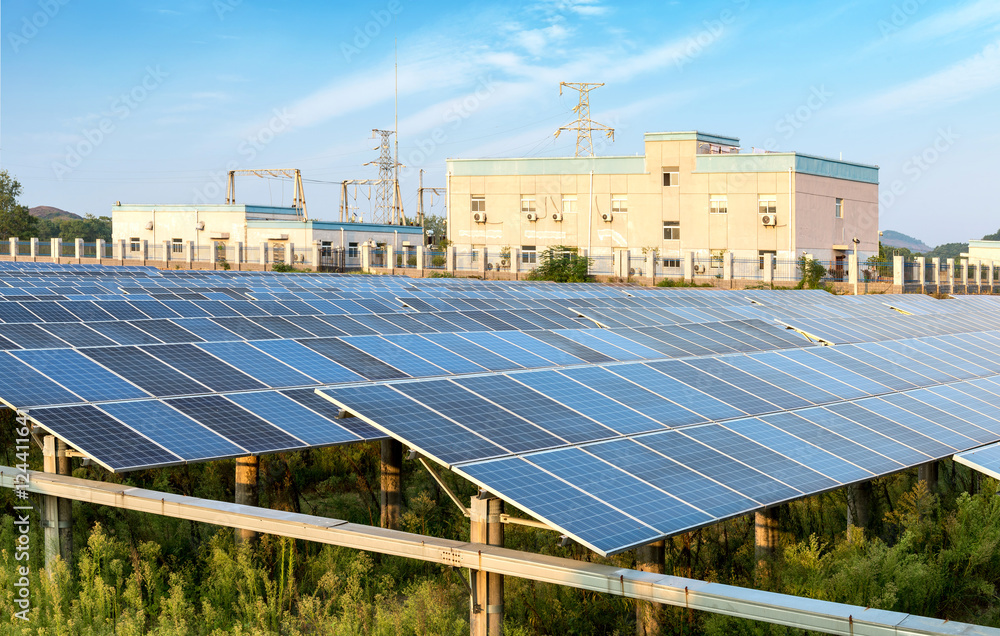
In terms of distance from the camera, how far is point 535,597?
12.6 metres

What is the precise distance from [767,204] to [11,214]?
245 feet

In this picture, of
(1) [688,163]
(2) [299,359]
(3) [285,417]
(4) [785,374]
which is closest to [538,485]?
(3) [285,417]

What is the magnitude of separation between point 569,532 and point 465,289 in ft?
73.0

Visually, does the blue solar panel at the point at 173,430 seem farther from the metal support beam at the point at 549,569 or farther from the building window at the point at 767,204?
the building window at the point at 767,204

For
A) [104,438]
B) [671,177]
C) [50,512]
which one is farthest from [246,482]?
[671,177]

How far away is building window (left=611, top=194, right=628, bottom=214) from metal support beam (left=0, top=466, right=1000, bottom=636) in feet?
192

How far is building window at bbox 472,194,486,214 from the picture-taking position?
7144 centimetres

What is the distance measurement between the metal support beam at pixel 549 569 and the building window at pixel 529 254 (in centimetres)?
5754

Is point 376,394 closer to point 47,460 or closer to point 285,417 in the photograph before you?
point 285,417

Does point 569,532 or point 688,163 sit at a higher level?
point 688,163

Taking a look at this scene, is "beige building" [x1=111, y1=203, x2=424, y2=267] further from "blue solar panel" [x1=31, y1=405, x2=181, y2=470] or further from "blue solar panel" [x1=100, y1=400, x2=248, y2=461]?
"blue solar panel" [x1=31, y1=405, x2=181, y2=470]

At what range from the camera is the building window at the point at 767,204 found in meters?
62.5

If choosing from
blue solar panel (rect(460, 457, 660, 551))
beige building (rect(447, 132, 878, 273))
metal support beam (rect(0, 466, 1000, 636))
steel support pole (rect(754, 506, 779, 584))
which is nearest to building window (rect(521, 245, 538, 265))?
beige building (rect(447, 132, 878, 273))

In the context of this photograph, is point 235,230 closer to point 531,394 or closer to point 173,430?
point 531,394
